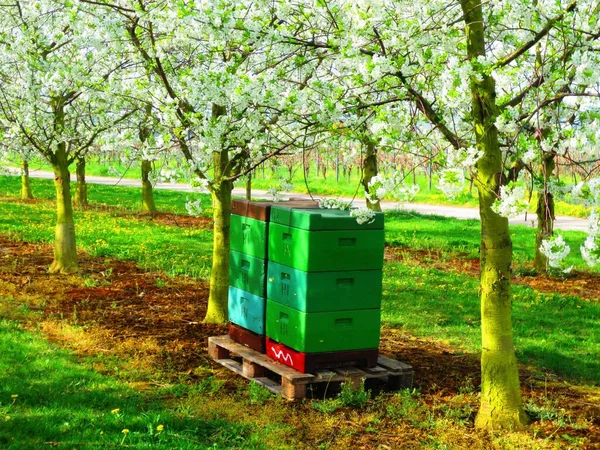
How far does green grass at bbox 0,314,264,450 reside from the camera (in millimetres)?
6191

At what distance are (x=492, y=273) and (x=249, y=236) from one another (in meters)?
2.85

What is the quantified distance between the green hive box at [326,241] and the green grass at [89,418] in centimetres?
176

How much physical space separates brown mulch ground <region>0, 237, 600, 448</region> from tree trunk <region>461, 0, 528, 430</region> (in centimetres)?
47

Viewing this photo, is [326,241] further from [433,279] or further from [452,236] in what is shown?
[452,236]

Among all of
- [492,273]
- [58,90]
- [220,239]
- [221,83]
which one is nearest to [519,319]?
[220,239]

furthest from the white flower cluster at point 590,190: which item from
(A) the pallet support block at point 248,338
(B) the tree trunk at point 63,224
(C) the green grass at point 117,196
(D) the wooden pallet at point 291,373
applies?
(C) the green grass at point 117,196

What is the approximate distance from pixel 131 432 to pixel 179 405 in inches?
33.6

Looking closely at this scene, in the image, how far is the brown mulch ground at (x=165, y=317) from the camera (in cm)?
816

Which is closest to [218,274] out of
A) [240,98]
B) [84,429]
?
[240,98]

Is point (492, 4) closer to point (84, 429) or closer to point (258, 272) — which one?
point (258, 272)

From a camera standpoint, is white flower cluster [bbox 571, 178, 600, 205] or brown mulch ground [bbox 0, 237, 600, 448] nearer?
white flower cluster [bbox 571, 178, 600, 205]

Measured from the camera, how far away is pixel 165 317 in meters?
10.9

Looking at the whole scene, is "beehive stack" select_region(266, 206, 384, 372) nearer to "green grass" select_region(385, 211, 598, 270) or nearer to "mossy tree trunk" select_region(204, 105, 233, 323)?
"mossy tree trunk" select_region(204, 105, 233, 323)

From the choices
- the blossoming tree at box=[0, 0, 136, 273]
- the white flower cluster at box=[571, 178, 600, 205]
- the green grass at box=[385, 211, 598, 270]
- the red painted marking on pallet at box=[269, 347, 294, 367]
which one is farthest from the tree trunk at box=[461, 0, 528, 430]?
the green grass at box=[385, 211, 598, 270]
